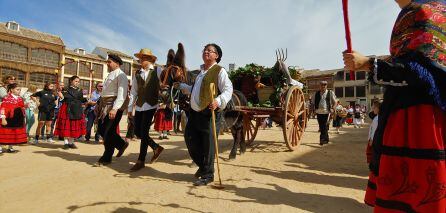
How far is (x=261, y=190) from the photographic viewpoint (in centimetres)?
365

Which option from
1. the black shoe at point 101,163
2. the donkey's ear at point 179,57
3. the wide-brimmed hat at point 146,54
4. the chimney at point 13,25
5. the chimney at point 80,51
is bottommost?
the black shoe at point 101,163

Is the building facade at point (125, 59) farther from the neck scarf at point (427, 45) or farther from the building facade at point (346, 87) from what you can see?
the neck scarf at point (427, 45)

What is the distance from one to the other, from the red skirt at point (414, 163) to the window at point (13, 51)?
148ft

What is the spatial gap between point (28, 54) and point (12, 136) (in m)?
39.6

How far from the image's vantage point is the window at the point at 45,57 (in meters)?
40.1

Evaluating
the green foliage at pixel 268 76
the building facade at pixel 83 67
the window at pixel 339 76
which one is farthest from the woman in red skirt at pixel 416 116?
the window at pixel 339 76

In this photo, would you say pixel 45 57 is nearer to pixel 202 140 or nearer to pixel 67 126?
pixel 67 126

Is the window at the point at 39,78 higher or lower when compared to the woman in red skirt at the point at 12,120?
higher

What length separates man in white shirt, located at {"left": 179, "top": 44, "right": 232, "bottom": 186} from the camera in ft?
12.8

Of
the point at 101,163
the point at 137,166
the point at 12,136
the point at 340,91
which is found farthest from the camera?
the point at 340,91

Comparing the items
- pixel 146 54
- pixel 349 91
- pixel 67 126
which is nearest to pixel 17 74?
pixel 67 126

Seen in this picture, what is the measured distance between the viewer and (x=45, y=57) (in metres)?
41.2

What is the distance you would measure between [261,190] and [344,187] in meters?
1.16

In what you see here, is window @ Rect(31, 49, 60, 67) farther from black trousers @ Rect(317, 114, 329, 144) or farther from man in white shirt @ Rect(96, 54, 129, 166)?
black trousers @ Rect(317, 114, 329, 144)
